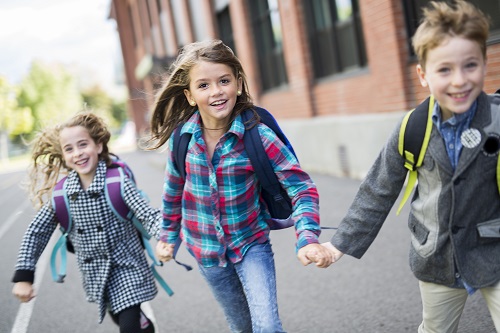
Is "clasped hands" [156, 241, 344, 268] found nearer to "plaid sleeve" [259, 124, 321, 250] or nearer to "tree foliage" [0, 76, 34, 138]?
"plaid sleeve" [259, 124, 321, 250]

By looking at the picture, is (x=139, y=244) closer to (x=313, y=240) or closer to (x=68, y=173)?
(x=68, y=173)

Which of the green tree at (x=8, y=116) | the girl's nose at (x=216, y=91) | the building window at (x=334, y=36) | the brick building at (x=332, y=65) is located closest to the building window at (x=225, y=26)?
the brick building at (x=332, y=65)

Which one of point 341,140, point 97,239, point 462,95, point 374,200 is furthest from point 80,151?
point 341,140

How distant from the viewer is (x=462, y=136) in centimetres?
254

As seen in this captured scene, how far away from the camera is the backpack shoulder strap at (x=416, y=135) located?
2.63m

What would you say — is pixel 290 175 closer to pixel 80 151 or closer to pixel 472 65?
pixel 472 65

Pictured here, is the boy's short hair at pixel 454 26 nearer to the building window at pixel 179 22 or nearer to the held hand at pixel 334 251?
the held hand at pixel 334 251

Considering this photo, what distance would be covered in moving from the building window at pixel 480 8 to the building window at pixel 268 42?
471cm

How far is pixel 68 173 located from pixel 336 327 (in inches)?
82.1

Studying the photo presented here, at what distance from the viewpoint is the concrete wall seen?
9594mm

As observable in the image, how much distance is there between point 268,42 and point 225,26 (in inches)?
133

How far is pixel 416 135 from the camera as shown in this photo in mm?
2646

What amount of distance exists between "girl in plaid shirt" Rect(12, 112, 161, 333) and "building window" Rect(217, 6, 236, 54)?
1389 centimetres

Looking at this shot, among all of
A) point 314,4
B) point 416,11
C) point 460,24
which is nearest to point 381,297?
point 460,24
